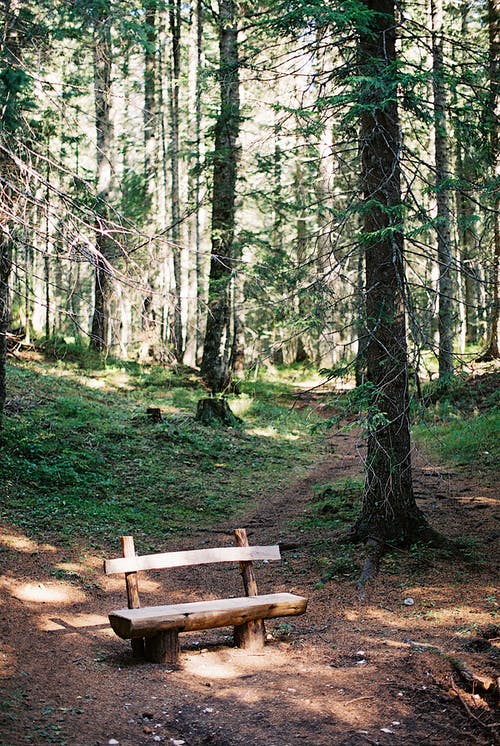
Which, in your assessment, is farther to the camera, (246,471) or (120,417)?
(120,417)

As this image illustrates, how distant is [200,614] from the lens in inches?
→ 242

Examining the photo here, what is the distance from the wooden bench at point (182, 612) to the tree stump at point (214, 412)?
8638 millimetres

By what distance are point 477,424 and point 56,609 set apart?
9600 mm

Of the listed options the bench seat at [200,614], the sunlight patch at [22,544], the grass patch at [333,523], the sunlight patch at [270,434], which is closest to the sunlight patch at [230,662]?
the bench seat at [200,614]

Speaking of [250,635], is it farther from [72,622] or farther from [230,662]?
[72,622]

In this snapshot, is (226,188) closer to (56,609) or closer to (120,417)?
(120,417)

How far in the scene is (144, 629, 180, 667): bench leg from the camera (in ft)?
20.2

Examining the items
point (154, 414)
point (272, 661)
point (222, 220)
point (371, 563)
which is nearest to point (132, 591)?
point (272, 661)

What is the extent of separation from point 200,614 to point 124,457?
6.79 meters

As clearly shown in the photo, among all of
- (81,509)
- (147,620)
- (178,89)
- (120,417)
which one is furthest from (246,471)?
(178,89)

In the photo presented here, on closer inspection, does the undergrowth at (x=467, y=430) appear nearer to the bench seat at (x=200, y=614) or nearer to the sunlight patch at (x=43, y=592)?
the bench seat at (x=200, y=614)

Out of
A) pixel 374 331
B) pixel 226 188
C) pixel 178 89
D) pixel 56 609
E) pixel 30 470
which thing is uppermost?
pixel 178 89

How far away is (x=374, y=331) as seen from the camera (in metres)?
8.23

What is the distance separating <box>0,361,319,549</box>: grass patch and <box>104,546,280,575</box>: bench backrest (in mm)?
2972
